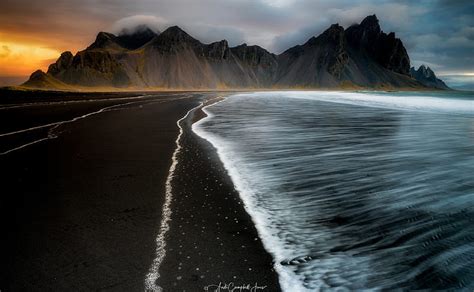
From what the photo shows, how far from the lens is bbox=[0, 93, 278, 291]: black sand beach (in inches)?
164

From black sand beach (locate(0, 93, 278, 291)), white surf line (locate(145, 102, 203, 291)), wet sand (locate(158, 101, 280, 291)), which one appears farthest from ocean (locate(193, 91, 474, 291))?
white surf line (locate(145, 102, 203, 291))

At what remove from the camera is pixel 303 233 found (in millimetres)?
5676

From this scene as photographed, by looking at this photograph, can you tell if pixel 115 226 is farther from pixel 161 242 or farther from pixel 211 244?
pixel 211 244

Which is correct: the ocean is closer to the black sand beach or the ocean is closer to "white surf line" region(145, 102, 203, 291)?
the black sand beach

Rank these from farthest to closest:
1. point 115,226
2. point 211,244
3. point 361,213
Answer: point 361,213 → point 115,226 → point 211,244

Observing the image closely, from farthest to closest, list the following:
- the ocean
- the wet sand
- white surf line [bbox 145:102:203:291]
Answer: the ocean, the wet sand, white surf line [bbox 145:102:203:291]

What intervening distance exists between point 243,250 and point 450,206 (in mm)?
4632

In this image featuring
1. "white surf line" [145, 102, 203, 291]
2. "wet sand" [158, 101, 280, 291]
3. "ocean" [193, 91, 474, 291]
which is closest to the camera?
"white surf line" [145, 102, 203, 291]

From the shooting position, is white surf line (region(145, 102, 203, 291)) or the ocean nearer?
white surf line (region(145, 102, 203, 291))

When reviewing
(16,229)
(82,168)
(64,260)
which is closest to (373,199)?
(64,260)

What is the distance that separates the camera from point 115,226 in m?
5.68

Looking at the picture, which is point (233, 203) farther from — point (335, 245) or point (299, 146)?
point (299, 146)

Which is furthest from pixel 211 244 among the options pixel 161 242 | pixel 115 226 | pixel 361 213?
pixel 361 213

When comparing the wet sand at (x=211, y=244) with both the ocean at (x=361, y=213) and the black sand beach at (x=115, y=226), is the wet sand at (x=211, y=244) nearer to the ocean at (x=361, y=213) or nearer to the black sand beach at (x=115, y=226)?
the black sand beach at (x=115, y=226)
